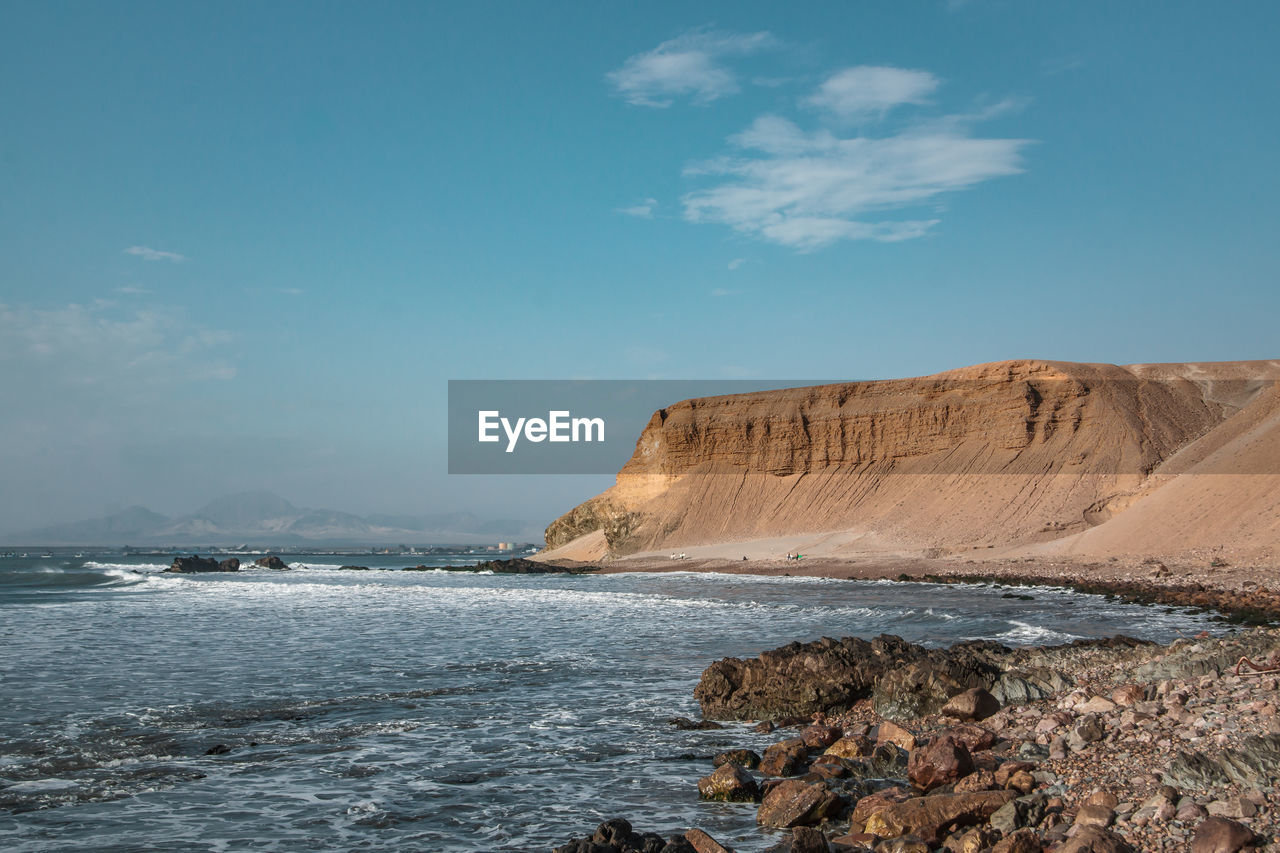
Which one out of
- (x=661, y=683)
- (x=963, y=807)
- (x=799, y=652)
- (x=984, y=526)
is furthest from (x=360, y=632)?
(x=984, y=526)

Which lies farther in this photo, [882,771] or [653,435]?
[653,435]

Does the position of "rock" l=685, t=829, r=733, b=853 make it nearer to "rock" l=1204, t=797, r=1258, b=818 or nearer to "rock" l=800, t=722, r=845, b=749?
"rock" l=1204, t=797, r=1258, b=818

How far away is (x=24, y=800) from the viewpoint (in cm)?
740

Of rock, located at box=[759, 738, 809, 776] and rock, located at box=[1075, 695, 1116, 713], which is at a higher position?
rock, located at box=[1075, 695, 1116, 713]

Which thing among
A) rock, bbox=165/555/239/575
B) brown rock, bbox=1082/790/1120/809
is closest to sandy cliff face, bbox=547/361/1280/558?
rock, bbox=165/555/239/575

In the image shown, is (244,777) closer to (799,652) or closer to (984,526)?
(799,652)

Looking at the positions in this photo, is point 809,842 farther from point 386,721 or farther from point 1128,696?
point 386,721

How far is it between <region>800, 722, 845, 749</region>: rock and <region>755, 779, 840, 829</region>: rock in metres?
2.00

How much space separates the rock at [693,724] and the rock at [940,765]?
3.17m

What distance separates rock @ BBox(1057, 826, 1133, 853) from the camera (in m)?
5.34

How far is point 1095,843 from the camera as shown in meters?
5.38

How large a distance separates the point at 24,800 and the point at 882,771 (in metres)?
7.37

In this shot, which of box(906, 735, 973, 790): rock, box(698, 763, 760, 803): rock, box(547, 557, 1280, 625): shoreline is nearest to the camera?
box(906, 735, 973, 790): rock

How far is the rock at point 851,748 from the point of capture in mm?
8484
